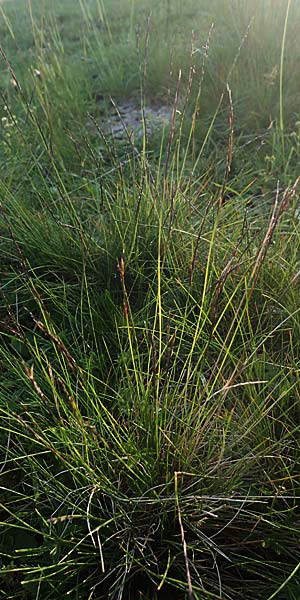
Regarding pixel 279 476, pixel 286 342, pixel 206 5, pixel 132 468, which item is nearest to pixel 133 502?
pixel 132 468

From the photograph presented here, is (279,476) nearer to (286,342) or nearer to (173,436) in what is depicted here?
(173,436)

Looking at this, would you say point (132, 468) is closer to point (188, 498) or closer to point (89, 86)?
point (188, 498)

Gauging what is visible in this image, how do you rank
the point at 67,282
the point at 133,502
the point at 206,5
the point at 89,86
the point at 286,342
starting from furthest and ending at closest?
the point at 206,5
the point at 89,86
the point at 67,282
the point at 286,342
the point at 133,502

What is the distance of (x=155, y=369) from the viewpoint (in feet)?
4.09

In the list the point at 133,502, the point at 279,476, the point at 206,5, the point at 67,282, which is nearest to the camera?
the point at 133,502

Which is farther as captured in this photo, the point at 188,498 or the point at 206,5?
the point at 206,5

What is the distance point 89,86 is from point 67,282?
6.56ft

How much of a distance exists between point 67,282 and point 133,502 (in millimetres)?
946

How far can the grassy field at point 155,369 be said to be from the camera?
130 centimetres

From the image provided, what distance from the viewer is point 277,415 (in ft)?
5.02

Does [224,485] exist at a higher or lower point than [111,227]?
lower

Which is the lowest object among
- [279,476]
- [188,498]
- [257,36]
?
[279,476]

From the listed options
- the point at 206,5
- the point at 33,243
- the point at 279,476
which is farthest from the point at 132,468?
the point at 206,5

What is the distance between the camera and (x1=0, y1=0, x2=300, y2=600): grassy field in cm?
130
